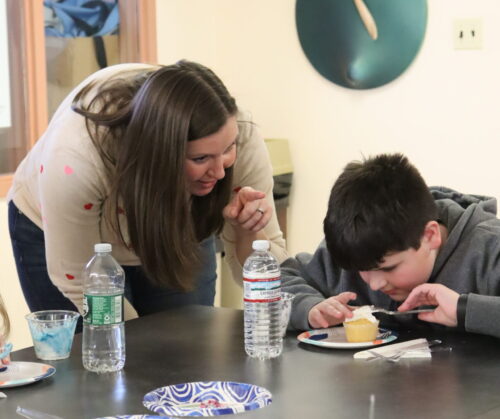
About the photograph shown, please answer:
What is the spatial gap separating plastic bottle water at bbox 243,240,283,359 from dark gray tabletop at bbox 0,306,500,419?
3cm

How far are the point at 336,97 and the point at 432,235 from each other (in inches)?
84.4

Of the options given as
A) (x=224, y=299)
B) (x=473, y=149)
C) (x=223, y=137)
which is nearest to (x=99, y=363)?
(x=223, y=137)

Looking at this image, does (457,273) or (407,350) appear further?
(457,273)

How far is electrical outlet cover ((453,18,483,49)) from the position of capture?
3502 mm

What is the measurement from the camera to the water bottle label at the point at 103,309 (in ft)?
5.15

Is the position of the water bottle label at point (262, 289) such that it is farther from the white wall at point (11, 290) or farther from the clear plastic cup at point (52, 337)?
the white wall at point (11, 290)

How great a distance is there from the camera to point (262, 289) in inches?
65.5

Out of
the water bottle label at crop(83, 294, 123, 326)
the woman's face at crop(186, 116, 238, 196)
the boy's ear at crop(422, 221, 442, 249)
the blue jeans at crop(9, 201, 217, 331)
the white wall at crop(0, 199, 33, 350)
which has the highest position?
the woman's face at crop(186, 116, 238, 196)

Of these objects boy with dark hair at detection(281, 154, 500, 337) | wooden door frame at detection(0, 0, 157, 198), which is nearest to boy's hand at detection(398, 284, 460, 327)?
boy with dark hair at detection(281, 154, 500, 337)

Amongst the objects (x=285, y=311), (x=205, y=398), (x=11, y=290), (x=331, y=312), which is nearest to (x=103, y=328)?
(x=205, y=398)

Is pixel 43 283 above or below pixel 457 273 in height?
below

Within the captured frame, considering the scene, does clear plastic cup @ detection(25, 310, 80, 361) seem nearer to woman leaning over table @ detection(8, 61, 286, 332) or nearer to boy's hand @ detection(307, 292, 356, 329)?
woman leaning over table @ detection(8, 61, 286, 332)

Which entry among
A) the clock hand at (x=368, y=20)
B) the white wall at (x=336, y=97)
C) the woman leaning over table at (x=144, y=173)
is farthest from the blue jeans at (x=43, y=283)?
the clock hand at (x=368, y=20)

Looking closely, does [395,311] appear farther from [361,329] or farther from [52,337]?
[52,337]
